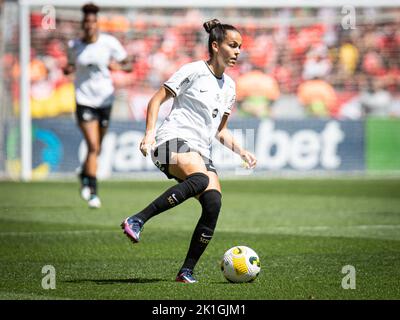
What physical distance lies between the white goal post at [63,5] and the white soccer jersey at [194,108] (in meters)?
11.7

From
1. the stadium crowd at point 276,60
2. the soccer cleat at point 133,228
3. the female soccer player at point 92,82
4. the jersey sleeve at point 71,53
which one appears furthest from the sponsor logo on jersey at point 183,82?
the stadium crowd at point 276,60

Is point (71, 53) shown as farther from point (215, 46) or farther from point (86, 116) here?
point (215, 46)

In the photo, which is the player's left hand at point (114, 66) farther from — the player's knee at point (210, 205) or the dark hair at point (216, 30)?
the player's knee at point (210, 205)

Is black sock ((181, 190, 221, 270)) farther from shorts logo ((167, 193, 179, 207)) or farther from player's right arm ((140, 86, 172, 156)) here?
player's right arm ((140, 86, 172, 156))

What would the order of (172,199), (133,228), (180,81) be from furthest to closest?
(180,81)
(172,199)
(133,228)

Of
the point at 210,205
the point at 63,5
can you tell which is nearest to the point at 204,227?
the point at 210,205

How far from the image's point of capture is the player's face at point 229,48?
23.3ft

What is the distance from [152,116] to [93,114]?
6.47m

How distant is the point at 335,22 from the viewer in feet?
70.7

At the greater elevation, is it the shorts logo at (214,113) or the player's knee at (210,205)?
the shorts logo at (214,113)

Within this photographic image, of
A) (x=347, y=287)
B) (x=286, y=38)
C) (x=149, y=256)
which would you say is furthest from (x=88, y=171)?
(x=286, y=38)

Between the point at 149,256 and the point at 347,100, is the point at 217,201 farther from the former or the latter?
the point at 347,100

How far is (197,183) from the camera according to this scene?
682 centimetres

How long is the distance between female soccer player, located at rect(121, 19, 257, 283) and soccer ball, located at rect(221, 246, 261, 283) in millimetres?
218
